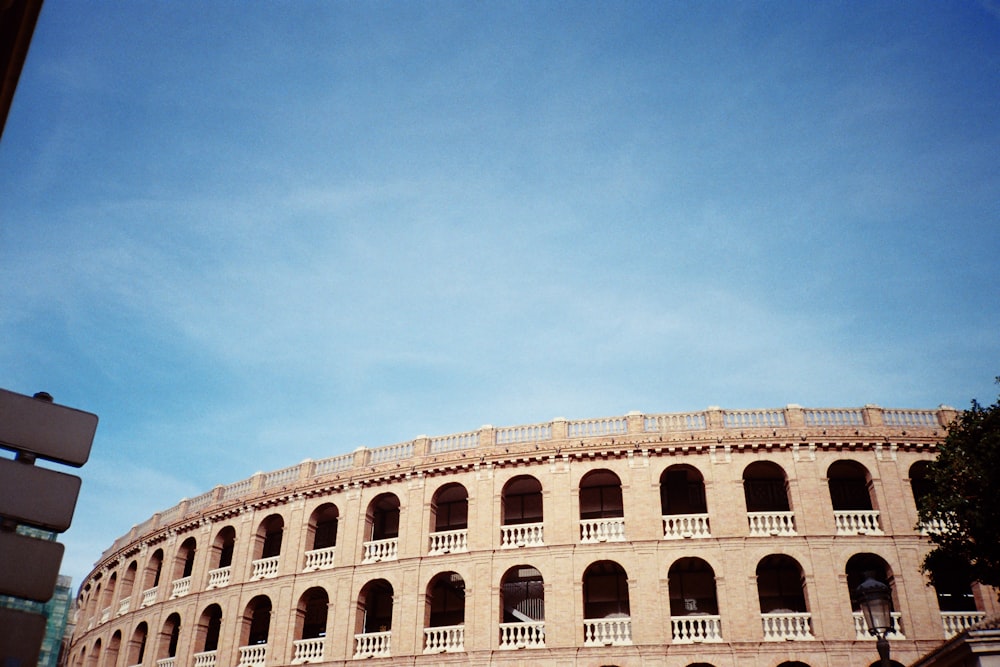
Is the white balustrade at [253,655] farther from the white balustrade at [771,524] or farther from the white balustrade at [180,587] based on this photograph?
the white balustrade at [771,524]

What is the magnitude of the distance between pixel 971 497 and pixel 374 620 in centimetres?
2387

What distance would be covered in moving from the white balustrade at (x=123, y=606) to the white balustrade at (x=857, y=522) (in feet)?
112

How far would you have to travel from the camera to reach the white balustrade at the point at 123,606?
4025 centimetres

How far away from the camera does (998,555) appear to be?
20.7 meters

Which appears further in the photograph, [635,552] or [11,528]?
[635,552]

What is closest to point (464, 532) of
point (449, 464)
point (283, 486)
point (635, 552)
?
point (449, 464)

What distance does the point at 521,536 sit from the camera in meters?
31.3

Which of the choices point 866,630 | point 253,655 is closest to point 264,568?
point 253,655

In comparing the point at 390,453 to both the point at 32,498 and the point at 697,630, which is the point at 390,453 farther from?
the point at 32,498

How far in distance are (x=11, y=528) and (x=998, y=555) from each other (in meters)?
23.5

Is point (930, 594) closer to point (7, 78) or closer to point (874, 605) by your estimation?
point (874, 605)

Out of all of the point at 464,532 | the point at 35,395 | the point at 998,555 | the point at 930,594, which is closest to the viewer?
the point at 35,395

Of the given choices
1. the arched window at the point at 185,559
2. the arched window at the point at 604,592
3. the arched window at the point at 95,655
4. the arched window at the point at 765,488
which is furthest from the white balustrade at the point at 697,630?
the arched window at the point at 95,655

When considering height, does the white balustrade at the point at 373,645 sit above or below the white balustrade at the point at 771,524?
below
